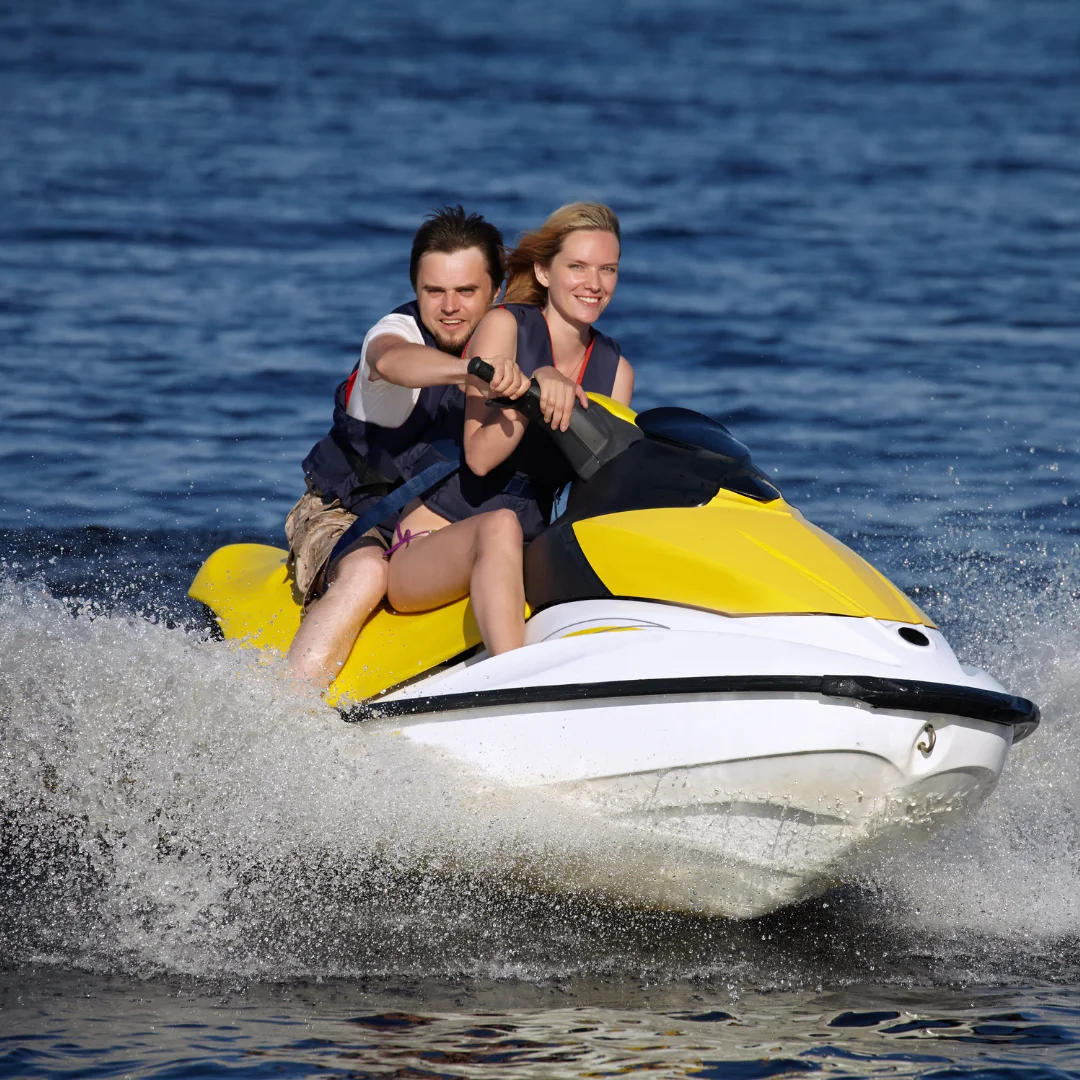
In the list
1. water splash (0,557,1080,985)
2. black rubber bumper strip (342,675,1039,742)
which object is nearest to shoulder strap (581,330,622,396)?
black rubber bumper strip (342,675,1039,742)

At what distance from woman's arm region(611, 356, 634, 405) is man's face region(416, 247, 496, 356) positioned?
46 centimetres

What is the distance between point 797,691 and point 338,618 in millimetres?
1371

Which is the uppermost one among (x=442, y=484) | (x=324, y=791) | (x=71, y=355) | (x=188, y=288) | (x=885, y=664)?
(x=188, y=288)

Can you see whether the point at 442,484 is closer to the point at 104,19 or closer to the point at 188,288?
the point at 188,288

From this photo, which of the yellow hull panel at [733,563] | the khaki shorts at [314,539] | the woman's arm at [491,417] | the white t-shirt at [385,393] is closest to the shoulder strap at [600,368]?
the woman's arm at [491,417]

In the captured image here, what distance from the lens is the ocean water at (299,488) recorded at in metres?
3.82

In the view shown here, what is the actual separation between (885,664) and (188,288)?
11.0m

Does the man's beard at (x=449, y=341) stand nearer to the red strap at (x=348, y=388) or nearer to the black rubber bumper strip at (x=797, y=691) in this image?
the red strap at (x=348, y=388)

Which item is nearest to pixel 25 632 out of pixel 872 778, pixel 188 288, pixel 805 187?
pixel 872 778

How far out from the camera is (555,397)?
4.14 metres

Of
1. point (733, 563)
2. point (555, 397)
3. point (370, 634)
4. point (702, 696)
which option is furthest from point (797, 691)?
point (370, 634)

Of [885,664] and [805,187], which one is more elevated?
[805,187]

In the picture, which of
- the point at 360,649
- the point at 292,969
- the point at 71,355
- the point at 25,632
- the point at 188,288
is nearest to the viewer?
the point at 292,969

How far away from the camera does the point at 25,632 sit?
4715mm
